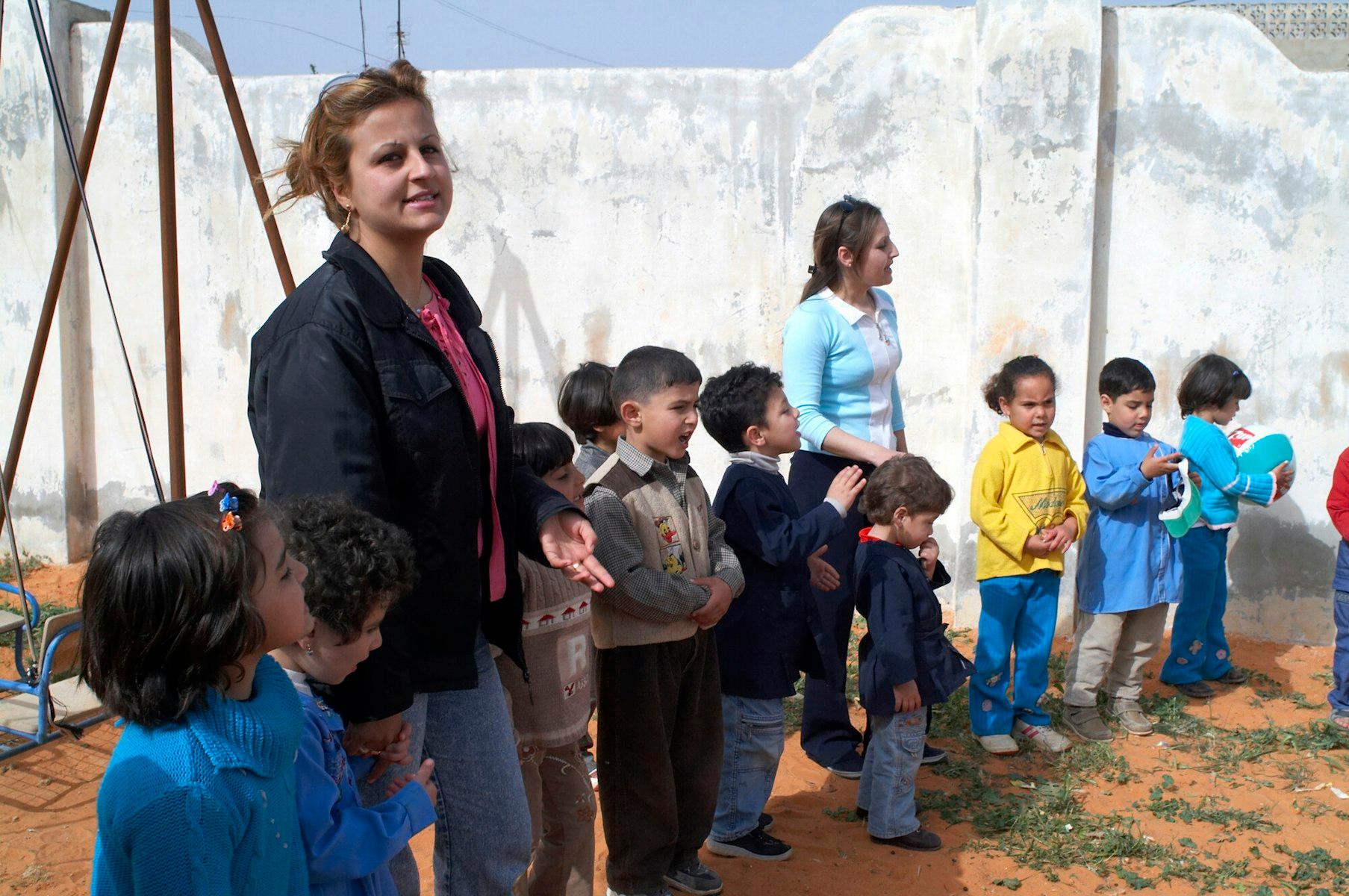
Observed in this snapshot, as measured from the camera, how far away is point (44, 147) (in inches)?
275

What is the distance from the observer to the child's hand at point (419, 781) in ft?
6.48

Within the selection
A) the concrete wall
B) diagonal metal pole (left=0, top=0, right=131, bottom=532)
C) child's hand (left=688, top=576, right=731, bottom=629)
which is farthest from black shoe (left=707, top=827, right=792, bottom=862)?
diagonal metal pole (left=0, top=0, right=131, bottom=532)

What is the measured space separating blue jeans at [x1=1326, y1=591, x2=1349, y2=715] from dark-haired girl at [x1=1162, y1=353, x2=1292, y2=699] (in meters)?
0.49

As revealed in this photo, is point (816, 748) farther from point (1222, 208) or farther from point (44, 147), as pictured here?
point (44, 147)

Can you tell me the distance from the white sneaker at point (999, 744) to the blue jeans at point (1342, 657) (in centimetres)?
140

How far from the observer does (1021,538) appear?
4.11 m

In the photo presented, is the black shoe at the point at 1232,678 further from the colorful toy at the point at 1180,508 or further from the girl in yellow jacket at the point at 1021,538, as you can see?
the girl in yellow jacket at the point at 1021,538

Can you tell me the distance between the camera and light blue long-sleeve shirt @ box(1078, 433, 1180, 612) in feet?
14.4

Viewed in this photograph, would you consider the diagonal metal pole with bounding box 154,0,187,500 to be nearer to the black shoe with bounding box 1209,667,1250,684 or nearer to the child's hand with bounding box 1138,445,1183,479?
the child's hand with bounding box 1138,445,1183,479

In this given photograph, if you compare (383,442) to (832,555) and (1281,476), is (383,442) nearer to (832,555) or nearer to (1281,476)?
(832,555)

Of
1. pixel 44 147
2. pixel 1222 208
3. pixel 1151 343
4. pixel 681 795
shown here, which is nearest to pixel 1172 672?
pixel 1151 343

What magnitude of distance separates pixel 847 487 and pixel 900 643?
580mm

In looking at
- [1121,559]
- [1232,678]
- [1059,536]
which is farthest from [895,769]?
[1232,678]

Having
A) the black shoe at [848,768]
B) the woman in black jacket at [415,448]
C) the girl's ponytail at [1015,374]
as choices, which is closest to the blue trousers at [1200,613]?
the girl's ponytail at [1015,374]
